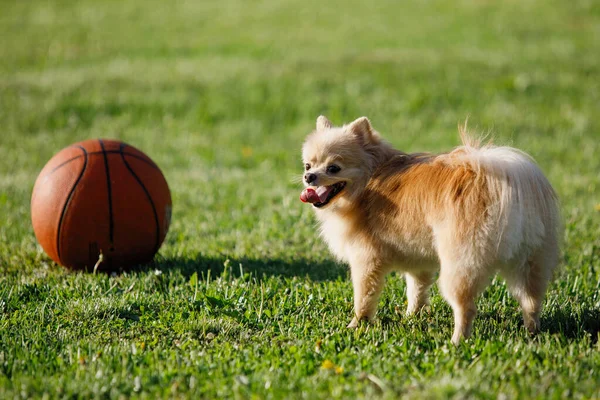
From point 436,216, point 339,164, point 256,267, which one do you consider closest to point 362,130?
point 339,164

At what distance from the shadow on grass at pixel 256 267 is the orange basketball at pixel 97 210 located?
279 millimetres

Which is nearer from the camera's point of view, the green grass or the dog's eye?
the green grass

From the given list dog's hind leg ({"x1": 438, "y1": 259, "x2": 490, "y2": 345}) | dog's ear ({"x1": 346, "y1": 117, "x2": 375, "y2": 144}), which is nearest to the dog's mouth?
dog's ear ({"x1": 346, "y1": 117, "x2": 375, "y2": 144})

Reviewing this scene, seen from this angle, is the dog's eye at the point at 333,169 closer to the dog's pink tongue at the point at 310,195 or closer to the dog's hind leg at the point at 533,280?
the dog's pink tongue at the point at 310,195

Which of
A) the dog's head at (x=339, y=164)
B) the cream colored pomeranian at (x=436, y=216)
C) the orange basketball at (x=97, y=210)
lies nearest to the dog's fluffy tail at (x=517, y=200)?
the cream colored pomeranian at (x=436, y=216)

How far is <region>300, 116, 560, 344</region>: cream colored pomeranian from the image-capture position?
13.4 feet

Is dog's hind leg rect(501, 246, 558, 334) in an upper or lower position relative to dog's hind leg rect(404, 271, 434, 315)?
upper

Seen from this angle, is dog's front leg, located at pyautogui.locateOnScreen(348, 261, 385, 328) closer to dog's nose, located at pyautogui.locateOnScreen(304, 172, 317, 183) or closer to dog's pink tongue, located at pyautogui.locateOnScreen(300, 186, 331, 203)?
dog's pink tongue, located at pyautogui.locateOnScreen(300, 186, 331, 203)

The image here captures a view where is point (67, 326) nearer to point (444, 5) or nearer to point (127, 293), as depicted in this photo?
point (127, 293)

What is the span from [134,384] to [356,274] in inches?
68.5

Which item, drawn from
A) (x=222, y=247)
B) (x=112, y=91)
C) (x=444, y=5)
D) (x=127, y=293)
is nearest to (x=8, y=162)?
(x=112, y=91)

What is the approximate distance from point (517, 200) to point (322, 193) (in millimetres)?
1394

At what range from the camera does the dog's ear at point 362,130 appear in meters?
4.91

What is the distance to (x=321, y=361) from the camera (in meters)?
4.08
